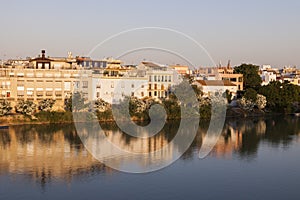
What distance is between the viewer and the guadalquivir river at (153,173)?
737 cm

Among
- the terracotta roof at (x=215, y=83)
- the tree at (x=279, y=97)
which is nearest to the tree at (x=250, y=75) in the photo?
the terracotta roof at (x=215, y=83)

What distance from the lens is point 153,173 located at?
8750mm

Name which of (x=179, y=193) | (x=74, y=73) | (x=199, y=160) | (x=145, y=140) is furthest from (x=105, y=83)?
(x=179, y=193)

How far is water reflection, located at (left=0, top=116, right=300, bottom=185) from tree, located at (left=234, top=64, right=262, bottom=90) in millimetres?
7374

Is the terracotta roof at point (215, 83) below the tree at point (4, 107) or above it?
above

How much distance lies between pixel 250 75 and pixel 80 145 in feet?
49.7

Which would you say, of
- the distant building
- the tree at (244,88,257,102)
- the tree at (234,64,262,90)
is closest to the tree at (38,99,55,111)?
the distant building

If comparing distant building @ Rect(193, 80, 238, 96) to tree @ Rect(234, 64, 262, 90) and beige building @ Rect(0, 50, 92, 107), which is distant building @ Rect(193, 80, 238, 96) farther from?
beige building @ Rect(0, 50, 92, 107)

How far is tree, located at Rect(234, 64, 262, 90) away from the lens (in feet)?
80.3

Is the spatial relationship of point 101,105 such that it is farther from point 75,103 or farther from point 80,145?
point 80,145

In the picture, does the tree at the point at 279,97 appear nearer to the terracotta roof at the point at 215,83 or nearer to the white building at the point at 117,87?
the terracotta roof at the point at 215,83

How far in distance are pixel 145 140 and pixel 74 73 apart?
604 cm

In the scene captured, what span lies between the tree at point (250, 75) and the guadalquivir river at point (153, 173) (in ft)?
36.8

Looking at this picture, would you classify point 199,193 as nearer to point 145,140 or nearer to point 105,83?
point 145,140
